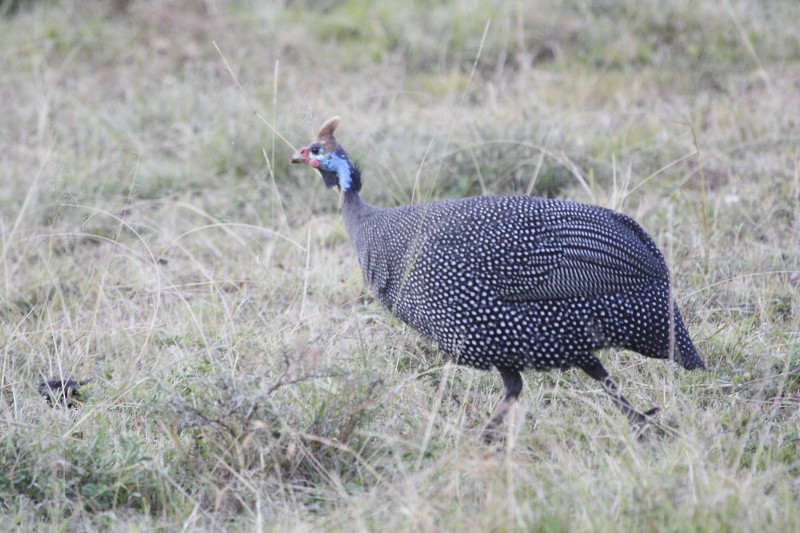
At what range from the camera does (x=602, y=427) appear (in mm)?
3283

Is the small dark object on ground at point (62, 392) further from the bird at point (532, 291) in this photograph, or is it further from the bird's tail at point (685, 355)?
the bird's tail at point (685, 355)

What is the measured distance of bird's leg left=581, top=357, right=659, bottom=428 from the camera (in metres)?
3.32

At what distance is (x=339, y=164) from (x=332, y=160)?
1.2 inches

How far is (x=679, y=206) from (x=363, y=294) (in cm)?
166

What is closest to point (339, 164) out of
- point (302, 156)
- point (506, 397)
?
point (302, 156)

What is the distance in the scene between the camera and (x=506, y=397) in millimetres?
3426

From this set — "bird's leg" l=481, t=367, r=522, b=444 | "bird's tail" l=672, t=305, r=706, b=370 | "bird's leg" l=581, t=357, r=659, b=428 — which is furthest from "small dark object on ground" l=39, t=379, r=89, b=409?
"bird's tail" l=672, t=305, r=706, b=370

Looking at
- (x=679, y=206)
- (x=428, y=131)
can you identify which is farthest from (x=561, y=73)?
(x=679, y=206)

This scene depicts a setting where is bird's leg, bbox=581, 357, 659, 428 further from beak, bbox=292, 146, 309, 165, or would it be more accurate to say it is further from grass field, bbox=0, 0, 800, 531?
beak, bbox=292, 146, 309, 165

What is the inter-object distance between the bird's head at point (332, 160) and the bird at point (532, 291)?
44cm

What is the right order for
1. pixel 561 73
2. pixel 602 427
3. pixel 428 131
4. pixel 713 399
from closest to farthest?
pixel 602 427, pixel 713 399, pixel 428 131, pixel 561 73

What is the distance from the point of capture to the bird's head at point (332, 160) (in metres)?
3.79

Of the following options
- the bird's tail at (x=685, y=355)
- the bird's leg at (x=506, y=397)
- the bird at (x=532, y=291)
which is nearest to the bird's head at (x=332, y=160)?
the bird at (x=532, y=291)

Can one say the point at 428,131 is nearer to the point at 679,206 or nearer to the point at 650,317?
the point at 679,206
